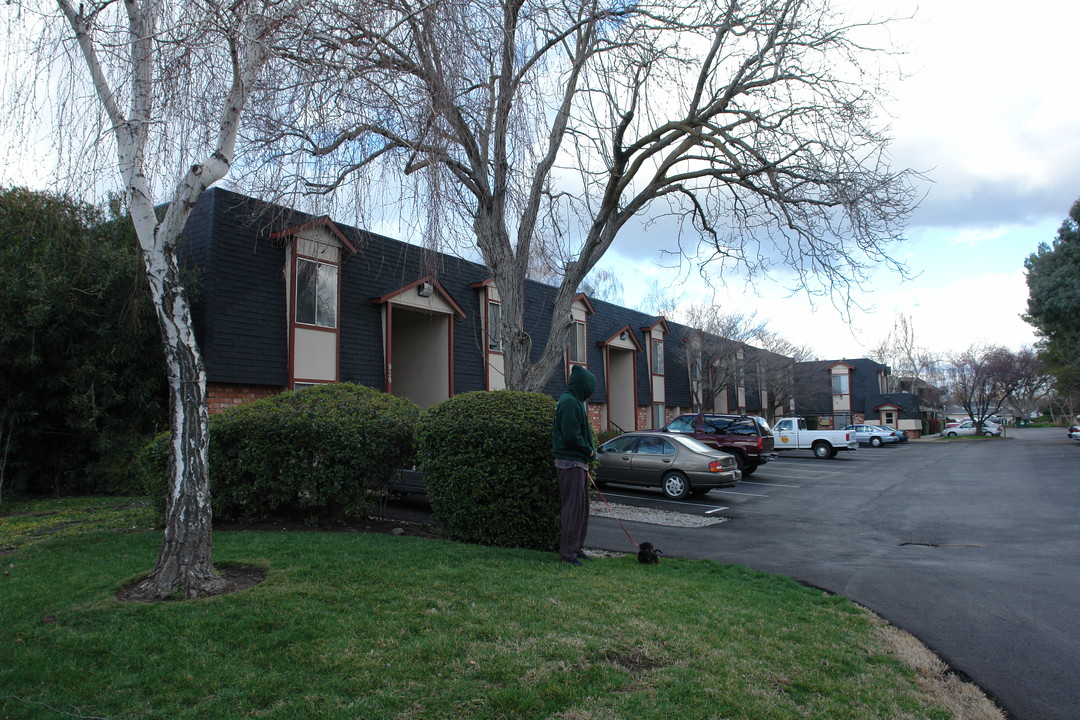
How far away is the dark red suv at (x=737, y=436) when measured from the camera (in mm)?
20328

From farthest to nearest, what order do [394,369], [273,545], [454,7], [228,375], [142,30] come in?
1. [394,369]
2. [228,375]
3. [454,7]
4. [273,545]
5. [142,30]

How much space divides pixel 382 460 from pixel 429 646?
4.60m

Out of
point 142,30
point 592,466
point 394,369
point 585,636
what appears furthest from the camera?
point 394,369

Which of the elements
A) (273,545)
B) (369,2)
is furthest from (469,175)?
(273,545)

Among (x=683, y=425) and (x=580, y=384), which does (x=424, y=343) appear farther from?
(x=580, y=384)

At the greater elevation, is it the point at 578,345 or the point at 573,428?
the point at 578,345

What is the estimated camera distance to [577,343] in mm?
27047

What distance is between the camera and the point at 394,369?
20.8m

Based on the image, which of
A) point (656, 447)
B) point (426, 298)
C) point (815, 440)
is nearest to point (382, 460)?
point (656, 447)

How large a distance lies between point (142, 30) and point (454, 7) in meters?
3.01

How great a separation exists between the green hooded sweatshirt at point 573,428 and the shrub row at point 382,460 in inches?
22.6

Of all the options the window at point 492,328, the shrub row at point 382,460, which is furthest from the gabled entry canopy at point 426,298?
the shrub row at point 382,460

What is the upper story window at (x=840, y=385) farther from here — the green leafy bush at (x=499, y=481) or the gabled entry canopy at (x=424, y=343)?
the green leafy bush at (x=499, y=481)

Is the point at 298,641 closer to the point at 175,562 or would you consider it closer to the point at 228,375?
the point at 175,562
